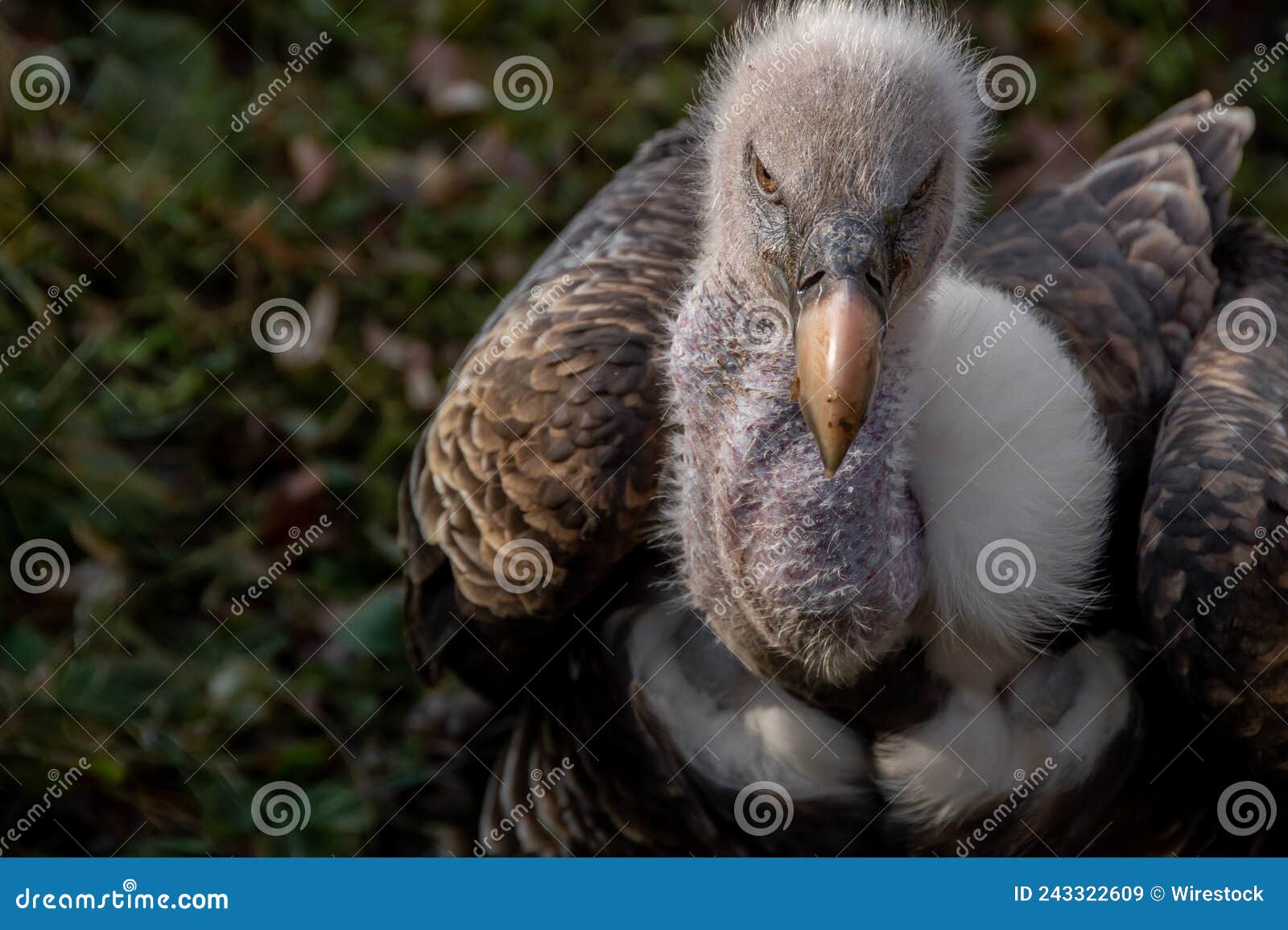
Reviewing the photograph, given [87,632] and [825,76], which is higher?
[825,76]

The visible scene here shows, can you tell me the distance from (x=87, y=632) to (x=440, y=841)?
131 cm

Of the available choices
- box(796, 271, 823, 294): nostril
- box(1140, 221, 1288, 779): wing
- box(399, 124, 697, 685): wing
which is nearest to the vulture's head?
box(796, 271, 823, 294): nostril

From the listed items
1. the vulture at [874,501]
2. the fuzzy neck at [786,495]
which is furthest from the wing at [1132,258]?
the fuzzy neck at [786,495]

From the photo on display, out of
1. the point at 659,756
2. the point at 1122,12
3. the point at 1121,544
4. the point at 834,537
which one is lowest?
the point at 659,756

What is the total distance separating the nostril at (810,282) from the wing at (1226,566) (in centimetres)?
115

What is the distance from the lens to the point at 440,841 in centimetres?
439

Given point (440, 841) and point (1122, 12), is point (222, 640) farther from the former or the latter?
point (1122, 12)

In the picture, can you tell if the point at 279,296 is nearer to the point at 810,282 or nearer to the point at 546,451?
the point at 546,451

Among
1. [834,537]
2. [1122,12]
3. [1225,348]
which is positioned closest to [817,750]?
[834,537]

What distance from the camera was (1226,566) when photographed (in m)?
3.15

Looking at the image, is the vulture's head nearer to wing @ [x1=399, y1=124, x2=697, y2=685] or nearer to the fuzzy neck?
the fuzzy neck

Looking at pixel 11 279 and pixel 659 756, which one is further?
pixel 11 279

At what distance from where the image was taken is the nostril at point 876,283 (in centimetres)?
265

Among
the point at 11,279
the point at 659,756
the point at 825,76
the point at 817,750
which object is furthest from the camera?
the point at 11,279
